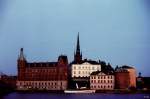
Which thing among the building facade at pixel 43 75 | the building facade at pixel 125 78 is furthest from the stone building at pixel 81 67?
the building facade at pixel 125 78

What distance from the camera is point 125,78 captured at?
15.7m

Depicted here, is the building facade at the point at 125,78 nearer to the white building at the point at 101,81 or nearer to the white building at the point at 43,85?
the white building at the point at 101,81

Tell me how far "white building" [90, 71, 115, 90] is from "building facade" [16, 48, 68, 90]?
3.42 feet

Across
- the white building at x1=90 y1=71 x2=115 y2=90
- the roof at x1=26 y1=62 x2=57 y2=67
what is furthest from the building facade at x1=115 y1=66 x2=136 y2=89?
the roof at x1=26 y1=62 x2=57 y2=67

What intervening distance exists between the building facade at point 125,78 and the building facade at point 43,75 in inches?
77.8

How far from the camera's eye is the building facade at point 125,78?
50.0ft

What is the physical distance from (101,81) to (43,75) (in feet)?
7.37

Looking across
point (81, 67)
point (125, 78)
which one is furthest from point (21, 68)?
point (125, 78)

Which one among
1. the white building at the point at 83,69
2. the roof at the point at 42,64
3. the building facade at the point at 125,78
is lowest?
the building facade at the point at 125,78

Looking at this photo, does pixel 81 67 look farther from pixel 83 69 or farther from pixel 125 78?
pixel 125 78

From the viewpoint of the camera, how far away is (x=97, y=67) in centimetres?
1806

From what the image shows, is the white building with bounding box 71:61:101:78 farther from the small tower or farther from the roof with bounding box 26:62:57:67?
the small tower

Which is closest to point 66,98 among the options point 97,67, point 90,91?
point 90,91

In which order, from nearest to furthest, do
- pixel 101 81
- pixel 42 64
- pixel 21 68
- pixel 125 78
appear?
pixel 125 78
pixel 101 81
pixel 42 64
pixel 21 68
